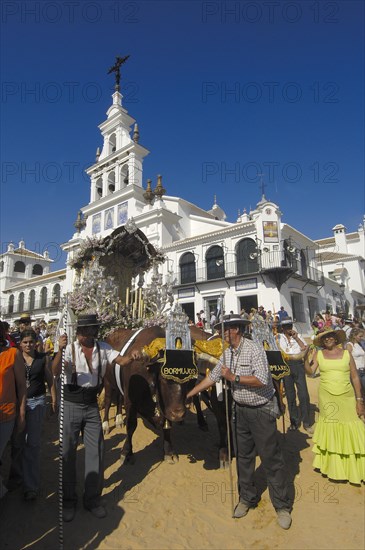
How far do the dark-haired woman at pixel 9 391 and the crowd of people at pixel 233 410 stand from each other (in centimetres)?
1

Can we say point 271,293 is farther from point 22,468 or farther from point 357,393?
point 22,468

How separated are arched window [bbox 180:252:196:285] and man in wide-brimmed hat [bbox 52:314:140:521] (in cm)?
2491

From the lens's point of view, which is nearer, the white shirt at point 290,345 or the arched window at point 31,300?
the white shirt at point 290,345

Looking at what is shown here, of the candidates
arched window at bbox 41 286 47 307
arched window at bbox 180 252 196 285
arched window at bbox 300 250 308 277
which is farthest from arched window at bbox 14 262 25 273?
arched window at bbox 300 250 308 277

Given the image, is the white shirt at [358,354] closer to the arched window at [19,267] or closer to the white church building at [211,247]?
the white church building at [211,247]

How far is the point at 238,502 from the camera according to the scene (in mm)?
3879

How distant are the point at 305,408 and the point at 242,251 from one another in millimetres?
20971

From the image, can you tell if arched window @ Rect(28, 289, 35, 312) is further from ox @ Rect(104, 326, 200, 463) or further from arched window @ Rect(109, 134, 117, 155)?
ox @ Rect(104, 326, 200, 463)

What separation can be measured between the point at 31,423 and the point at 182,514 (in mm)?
2232

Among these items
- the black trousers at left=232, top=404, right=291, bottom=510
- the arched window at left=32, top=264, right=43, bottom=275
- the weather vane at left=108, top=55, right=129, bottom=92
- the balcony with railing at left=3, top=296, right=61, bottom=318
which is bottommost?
the black trousers at left=232, top=404, right=291, bottom=510

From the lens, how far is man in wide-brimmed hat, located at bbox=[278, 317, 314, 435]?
656cm

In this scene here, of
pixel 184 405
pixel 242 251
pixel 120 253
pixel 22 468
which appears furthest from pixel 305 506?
pixel 242 251

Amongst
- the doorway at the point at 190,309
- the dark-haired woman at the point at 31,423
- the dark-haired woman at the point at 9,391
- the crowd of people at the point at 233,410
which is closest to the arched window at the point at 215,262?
the doorway at the point at 190,309

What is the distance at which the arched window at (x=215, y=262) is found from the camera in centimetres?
2760
